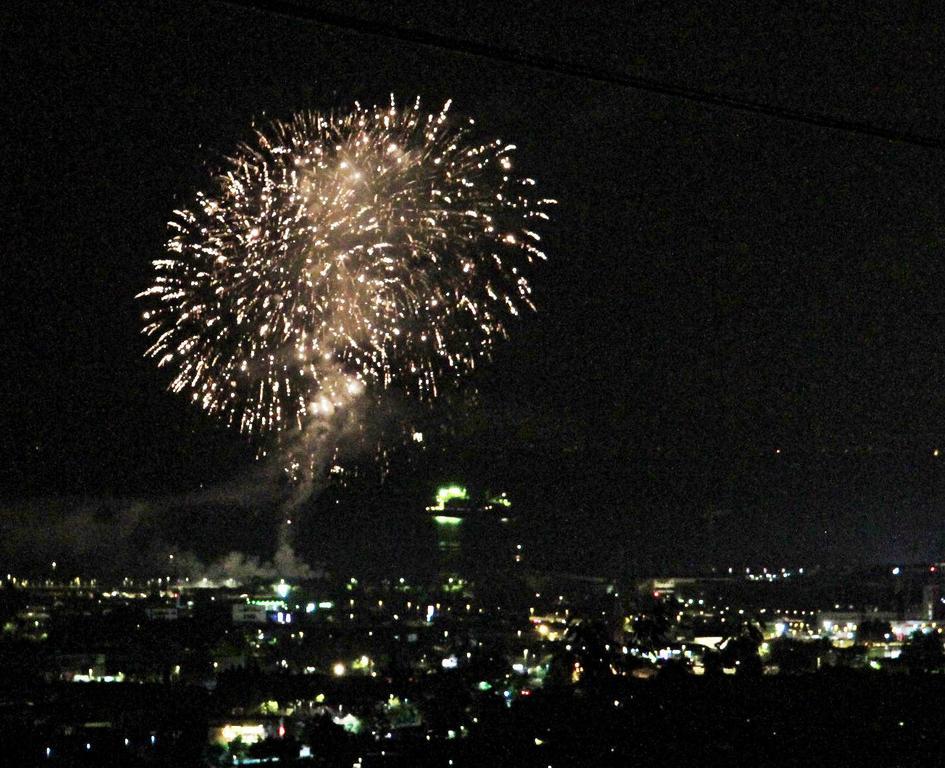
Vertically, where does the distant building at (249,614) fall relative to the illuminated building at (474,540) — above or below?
below

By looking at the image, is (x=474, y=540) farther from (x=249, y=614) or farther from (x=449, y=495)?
(x=249, y=614)

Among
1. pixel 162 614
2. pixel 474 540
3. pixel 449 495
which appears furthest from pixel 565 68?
pixel 474 540

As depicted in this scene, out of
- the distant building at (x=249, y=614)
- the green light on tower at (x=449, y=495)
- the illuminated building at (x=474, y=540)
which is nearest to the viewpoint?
the distant building at (x=249, y=614)

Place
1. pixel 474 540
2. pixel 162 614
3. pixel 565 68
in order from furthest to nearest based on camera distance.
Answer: pixel 474 540, pixel 162 614, pixel 565 68

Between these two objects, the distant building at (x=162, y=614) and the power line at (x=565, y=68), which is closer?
the power line at (x=565, y=68)

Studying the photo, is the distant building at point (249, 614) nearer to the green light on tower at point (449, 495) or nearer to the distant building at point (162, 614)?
the distant building at point (162, 614)

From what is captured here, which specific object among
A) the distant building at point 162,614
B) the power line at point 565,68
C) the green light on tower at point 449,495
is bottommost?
the distant building at point 162,614

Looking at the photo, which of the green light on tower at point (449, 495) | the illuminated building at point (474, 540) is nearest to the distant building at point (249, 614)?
the green light on tower at point (449, 495)

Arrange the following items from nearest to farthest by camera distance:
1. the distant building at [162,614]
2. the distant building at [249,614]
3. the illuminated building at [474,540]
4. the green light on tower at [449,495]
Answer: the distant building at [162,614], the distant building at [249,614], the green light on tower at [449,495], the illuminated building at [474,540]

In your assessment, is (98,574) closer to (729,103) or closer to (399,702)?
(399,702)
